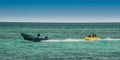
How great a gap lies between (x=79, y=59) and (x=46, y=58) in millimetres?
3437

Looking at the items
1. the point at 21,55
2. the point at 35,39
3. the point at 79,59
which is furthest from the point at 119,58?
the point at 35,39

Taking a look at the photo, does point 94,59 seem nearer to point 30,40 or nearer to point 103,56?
point 103,56

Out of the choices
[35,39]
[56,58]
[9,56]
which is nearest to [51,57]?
[56,58]

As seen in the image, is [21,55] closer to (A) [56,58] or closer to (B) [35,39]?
(A) [56,58]

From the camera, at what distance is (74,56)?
4619 cm

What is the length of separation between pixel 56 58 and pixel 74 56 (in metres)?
2.85

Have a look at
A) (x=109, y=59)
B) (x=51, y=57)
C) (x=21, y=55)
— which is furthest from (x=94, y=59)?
(x=21, y=55)

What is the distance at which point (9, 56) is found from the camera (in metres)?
46.0

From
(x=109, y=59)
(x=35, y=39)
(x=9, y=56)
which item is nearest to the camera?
(x=109, y=59)

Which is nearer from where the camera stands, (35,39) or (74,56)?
(74,56)

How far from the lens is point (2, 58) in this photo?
43.6m

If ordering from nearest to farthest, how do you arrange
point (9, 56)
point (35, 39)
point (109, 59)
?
point (109, 59) → point (9, 56) → point (35, 39)

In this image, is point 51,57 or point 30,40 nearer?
point 51,57

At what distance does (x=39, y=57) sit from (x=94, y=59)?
586 cm
